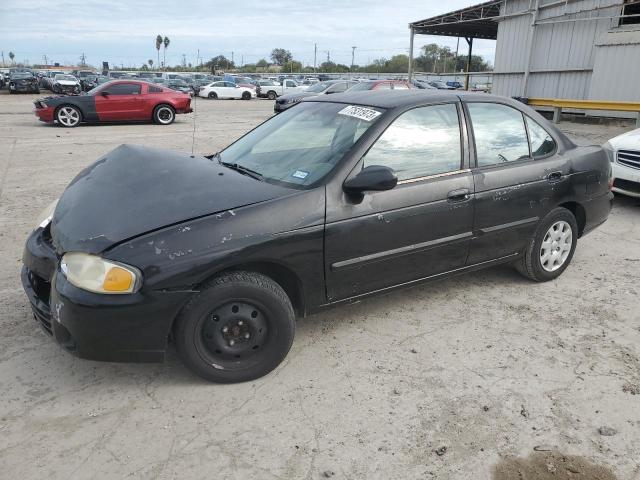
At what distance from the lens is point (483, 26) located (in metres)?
26.9

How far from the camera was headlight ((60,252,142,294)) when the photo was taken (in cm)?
256

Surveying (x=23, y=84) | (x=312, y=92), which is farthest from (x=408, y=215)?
(x=23, y=84)

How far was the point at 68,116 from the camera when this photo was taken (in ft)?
50.0

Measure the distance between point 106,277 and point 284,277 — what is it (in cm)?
100

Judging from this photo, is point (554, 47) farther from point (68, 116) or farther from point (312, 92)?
point (68, 116)

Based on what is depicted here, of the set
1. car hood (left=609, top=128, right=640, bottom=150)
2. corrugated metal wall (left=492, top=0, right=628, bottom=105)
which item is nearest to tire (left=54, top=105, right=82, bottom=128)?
car hood (left=609, top=128, right=640, bottom=150)

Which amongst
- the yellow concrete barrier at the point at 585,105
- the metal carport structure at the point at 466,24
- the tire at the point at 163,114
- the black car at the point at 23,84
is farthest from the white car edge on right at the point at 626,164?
the black car at the point at 23,84

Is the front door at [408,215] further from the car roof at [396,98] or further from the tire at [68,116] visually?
the tire at [68,116]

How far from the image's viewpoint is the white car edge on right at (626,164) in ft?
21.2

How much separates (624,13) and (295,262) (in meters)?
17.7

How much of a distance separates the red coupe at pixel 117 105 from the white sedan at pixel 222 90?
17298 mm

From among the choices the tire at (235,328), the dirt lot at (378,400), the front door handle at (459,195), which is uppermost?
the front door handle at (459,195)

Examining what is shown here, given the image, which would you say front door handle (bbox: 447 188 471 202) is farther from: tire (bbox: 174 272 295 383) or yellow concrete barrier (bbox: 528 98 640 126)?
yellow concrete barrier (bbox: 528 98 640 126)

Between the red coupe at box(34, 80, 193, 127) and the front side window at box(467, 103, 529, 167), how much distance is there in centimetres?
1411
